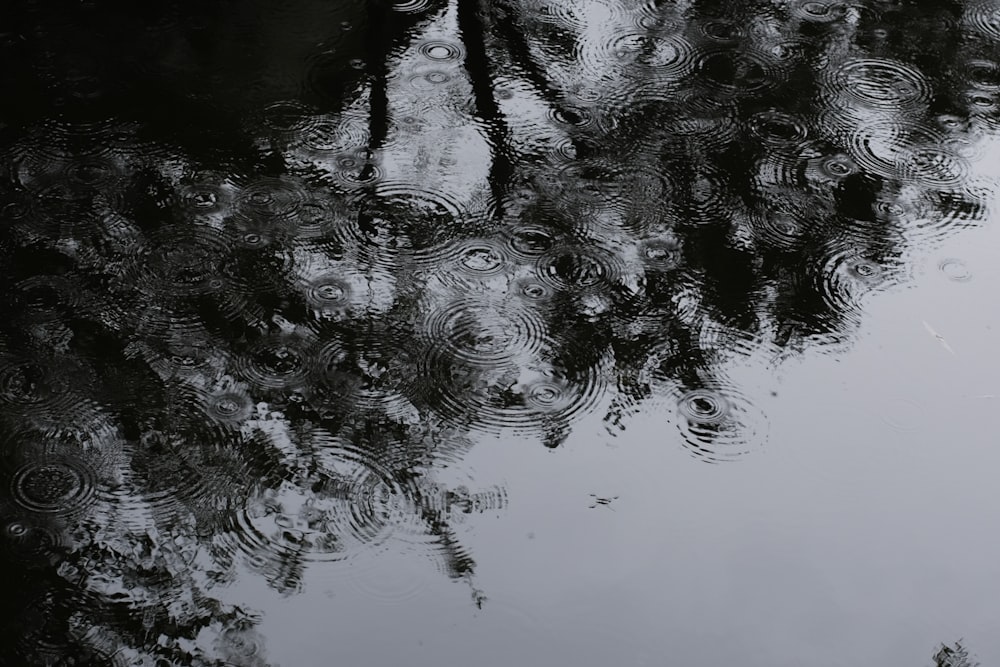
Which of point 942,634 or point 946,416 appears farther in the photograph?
point 946,416

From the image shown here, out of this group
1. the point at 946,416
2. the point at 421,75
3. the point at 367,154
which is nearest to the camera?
the point at 946,416

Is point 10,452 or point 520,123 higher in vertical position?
point 520,123

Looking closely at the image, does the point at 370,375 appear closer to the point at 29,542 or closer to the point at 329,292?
the point at 329,292

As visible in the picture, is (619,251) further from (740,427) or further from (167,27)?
(167,27)

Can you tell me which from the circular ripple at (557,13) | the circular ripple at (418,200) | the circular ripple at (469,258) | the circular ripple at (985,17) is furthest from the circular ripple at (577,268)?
the circular ripple at (985,17)

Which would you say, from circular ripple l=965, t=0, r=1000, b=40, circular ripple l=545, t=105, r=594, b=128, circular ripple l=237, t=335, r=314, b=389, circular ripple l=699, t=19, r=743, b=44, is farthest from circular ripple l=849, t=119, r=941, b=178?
circular ripple l=237, t=335, r=314, b=389

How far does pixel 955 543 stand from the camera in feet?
10.00

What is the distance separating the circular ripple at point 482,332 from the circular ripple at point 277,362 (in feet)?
1.24

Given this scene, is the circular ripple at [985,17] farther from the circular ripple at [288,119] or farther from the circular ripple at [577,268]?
the circular ripple at [288,119]

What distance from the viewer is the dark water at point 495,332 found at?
2.87 meters

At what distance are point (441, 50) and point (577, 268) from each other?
1.32m

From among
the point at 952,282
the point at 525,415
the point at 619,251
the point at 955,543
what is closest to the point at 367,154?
the point at 619,251

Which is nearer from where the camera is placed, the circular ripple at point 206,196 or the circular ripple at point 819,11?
the circular ripple at point 206,196

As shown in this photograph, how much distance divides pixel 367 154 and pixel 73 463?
1.54 m
